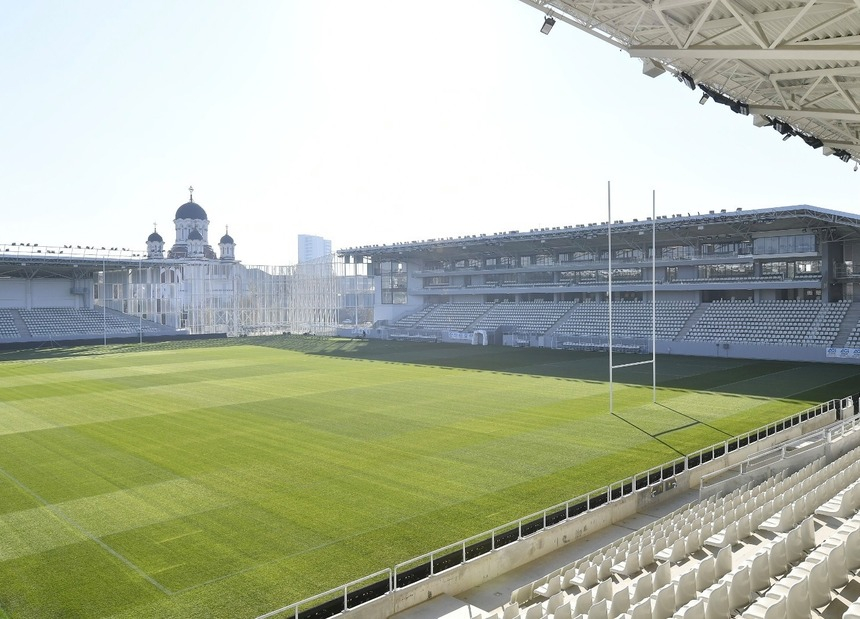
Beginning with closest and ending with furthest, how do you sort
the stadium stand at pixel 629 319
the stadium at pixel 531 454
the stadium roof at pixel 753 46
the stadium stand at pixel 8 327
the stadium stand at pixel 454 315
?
the stadium at pixel 531 454 < the stadium roof at pixel 753 46 < the stadium stand at pixel 629 319 < the stadium stand at pixel 8 327 < the stadium stand at pixel 454 315

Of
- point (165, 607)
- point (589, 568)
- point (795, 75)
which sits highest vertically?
point (795, 75)

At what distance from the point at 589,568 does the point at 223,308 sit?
Answer: 245 feet

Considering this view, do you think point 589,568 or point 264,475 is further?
point 264,475

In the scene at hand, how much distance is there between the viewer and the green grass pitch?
12438 millimetres

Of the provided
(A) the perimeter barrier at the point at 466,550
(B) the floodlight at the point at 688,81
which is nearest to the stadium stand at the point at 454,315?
(A) the perimeter barrier at the point at 466,550

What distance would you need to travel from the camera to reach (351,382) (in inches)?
1496

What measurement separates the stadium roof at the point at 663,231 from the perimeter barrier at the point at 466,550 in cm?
3287

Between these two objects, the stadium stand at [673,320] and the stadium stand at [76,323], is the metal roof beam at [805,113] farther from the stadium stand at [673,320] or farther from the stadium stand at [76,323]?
the stadium stand at [76,323]

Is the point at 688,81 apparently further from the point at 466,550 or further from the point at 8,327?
the point at 8,327

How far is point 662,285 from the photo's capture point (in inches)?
2324

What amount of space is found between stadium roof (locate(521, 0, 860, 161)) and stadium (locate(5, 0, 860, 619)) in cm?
7

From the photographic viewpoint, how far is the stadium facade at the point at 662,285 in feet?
160

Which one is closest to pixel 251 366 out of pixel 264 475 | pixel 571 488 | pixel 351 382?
pixel 351 382

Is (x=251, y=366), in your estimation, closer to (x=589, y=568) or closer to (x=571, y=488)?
(x=571, y=488)
